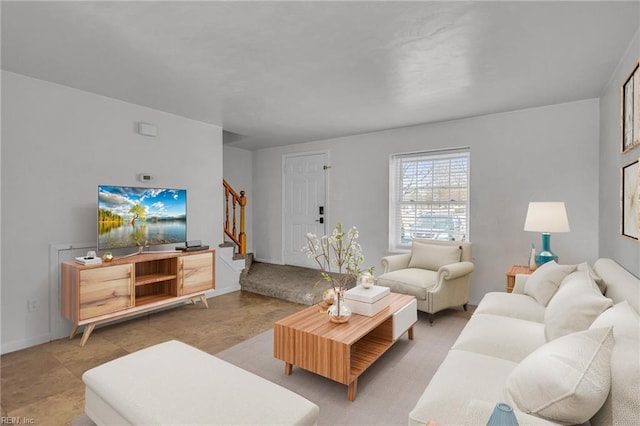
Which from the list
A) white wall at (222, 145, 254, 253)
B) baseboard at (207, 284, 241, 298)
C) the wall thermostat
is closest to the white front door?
white wall at (222, 145, 254, 253)

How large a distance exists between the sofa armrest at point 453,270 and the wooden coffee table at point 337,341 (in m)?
0.85

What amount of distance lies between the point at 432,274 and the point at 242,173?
13.8 ft

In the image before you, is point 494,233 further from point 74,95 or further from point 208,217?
point 74,95

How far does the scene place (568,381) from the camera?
1066 mm

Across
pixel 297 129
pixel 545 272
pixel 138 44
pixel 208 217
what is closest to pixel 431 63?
pixel 545 272

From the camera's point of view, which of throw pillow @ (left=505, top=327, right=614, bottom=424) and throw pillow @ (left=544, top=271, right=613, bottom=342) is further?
throw pillow @ (left=544, top=271, right=613, bottom=342)

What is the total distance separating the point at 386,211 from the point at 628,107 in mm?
3035

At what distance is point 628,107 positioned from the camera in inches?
93.2

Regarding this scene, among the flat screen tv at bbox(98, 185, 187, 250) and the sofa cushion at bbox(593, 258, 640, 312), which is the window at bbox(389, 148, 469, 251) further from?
the flat screen tv at bbox(98, 185, 187, 250)

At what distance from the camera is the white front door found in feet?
19.1

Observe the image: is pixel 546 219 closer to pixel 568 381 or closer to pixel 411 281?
pixel 411 281

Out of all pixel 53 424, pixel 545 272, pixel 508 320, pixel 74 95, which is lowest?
pixel 53 424

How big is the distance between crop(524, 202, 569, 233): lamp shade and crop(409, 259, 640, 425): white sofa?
0.99 meters

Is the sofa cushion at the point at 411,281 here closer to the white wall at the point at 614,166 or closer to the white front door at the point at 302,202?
the white wall at the point at 614,166
